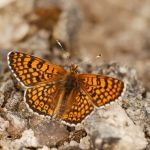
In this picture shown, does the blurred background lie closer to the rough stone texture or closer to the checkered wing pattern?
the rough stone texture

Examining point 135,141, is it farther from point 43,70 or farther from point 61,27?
point 61,27

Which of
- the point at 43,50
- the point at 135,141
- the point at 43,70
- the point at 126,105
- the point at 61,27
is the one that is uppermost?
the point at 61,27

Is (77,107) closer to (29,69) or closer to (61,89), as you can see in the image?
(61,89)

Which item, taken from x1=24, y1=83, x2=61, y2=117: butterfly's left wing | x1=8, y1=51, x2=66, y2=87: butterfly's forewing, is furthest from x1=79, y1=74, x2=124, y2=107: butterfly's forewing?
x1=8, y1=51, x2=66, y2=87: butterfly's forewing

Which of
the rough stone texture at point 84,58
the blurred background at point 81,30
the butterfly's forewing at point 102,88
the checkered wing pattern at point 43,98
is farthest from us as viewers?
the blurred background at point 81,30

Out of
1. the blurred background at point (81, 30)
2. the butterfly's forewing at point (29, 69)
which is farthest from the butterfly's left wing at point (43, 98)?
the blurred background at point (81, 30)

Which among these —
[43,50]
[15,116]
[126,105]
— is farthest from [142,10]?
[15,116]

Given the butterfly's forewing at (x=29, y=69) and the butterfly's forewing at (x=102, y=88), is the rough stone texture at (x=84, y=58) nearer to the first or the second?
the butterfly's forewing at (x=102, y=88)
